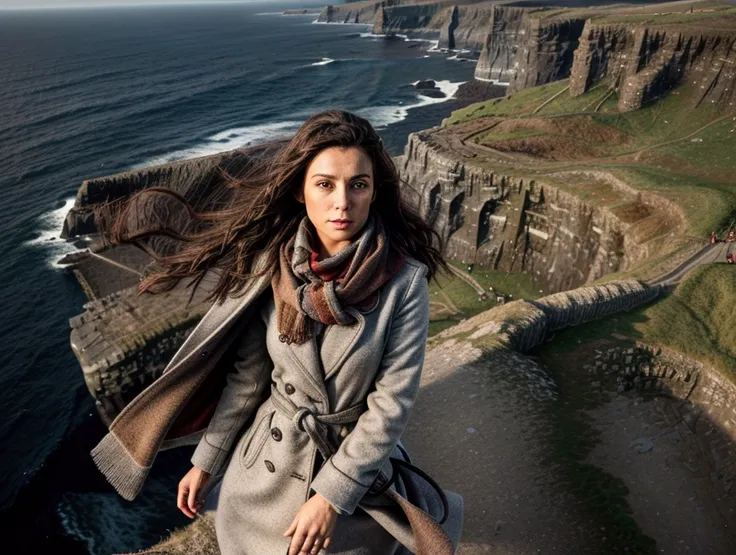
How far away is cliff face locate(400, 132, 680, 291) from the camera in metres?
28.5

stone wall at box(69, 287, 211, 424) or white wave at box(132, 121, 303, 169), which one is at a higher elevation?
stone wall at box(69, 287, 211, 424)

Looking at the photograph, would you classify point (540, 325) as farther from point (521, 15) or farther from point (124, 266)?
point (521, 15)

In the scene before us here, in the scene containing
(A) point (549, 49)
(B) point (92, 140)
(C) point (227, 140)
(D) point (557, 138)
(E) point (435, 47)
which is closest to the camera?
(D) point (557, 138)

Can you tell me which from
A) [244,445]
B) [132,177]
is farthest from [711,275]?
[132,177]

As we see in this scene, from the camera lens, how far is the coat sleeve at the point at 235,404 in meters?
3.79

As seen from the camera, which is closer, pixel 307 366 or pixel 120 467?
pixel 307 366

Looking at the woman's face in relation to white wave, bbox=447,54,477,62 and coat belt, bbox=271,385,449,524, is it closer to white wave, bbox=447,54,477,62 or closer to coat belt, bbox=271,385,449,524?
coat belt, bbox=271,385,449,524

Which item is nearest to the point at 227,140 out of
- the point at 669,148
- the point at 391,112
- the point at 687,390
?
the point at 391,112

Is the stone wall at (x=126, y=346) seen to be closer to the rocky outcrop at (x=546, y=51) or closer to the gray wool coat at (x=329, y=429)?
the gray wool coat at (x=329, y=429)

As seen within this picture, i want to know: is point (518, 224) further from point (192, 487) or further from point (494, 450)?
Result: point (192, 487)

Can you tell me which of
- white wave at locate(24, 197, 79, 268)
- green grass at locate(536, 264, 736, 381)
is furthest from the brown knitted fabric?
white wave at locate(24, 197, 79, 268)

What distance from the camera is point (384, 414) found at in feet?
10.9

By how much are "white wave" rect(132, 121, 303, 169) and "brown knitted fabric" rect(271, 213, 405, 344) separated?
52.7m

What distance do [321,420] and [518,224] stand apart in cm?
3353
